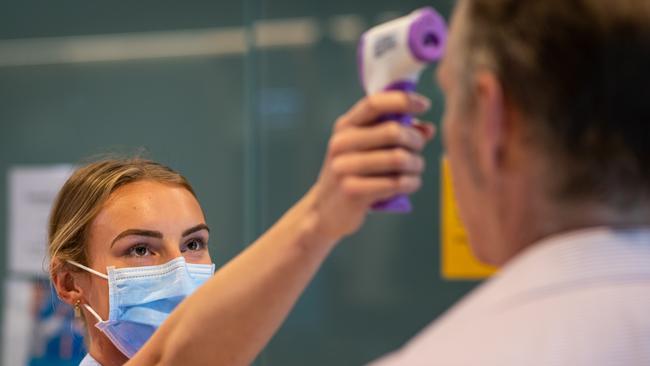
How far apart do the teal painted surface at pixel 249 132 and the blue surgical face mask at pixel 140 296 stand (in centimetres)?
72

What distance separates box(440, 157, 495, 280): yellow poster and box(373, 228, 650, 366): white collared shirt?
1.26 metres

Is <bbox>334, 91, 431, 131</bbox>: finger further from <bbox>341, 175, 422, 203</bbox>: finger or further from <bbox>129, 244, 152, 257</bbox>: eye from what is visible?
<bbox>129, 244, 152, 257</bbox>: eye

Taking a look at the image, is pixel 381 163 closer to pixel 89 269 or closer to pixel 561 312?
pixel 561 312

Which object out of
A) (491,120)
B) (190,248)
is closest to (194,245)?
(190,248)

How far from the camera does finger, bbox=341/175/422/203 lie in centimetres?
97

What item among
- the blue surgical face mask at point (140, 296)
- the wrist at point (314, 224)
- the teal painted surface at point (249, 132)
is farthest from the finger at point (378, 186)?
the teal painted surface at point (249, 132)

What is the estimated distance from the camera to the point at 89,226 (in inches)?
82.0

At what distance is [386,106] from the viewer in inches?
38.7

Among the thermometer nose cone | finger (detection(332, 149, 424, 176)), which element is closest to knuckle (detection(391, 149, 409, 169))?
finger (detection(332, 149, 424, 176))

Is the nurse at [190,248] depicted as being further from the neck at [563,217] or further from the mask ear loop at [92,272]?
the neck at [563,217]

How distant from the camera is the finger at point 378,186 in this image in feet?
3.18

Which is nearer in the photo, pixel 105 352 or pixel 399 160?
pixel 399 160

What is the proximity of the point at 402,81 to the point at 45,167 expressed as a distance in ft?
8.19

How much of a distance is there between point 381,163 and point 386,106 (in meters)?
0.06
